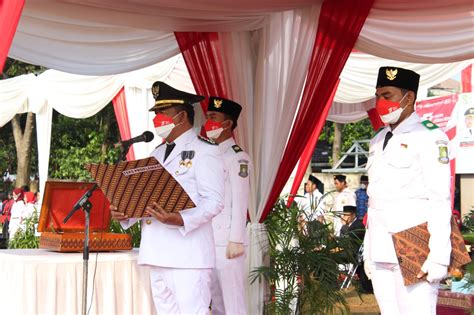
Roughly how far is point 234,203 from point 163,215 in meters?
1.53

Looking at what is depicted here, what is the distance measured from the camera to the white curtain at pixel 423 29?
5.34m

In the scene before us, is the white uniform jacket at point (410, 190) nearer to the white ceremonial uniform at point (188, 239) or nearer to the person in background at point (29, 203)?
the white ceremonial uniform at point (188, 239)

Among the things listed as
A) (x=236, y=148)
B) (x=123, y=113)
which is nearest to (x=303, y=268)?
(x=236, y=148)

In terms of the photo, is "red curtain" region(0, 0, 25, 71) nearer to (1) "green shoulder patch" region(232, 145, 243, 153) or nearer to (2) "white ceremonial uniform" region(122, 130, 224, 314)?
(2) "white ceremonial uniform" region(122, 130, 224, 314)

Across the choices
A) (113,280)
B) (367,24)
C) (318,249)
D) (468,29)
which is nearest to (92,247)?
(113,280)

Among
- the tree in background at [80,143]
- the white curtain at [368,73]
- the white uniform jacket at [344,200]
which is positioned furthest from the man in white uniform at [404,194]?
Answer: the tree in background at [80,143]

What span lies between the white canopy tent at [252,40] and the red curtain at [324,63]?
6 centimetres

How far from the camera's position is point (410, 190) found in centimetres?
427

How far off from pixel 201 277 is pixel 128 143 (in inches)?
34.0

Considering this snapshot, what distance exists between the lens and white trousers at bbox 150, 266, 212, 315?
4.25m

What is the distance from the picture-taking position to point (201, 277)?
432cm

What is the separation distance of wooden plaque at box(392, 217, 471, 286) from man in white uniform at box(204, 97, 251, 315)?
1.61m

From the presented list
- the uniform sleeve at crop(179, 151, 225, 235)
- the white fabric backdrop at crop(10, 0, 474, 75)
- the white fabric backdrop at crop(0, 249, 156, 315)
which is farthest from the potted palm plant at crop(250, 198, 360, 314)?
Answer: the uniform sleeve at crop(179, 151, 225, 235)

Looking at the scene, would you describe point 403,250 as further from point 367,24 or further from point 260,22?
point 260,22
